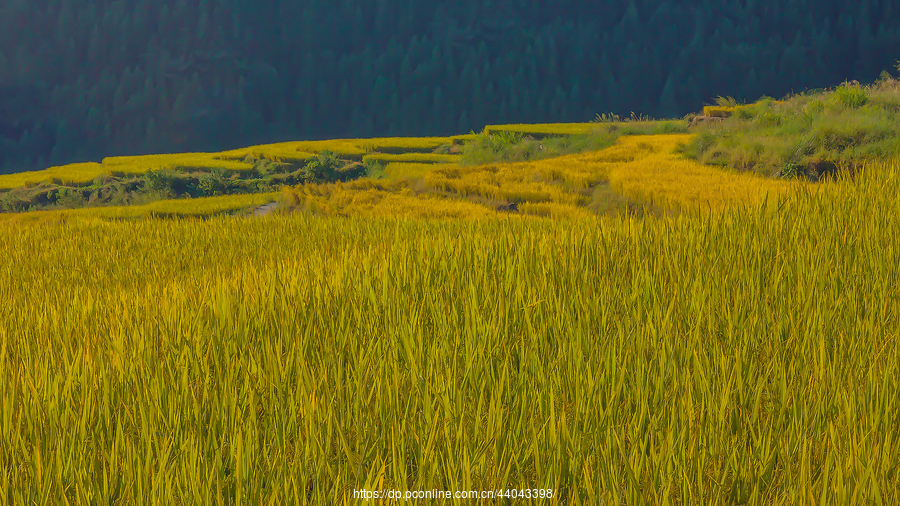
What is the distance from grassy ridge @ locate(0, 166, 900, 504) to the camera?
3.54 ft

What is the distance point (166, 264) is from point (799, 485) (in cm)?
515

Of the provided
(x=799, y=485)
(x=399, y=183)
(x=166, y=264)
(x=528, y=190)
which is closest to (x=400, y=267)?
(x=799, y=485)

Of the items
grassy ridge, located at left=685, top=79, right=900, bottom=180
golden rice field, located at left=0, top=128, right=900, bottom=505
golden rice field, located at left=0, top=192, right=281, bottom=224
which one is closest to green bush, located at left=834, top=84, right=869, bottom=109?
grassy ridge, located at left=685, top=79, right=900, bottom=180

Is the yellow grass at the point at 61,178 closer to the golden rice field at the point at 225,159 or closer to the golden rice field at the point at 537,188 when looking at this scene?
the golden rice field at the point at 225,159

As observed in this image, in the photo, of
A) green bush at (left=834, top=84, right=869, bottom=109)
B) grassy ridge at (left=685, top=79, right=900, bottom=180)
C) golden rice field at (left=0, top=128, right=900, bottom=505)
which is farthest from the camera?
green bush at (left=834, top=84, right=869, bottom=109)

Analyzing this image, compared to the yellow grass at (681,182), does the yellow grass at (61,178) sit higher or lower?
higher

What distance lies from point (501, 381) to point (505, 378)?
4.8 inches

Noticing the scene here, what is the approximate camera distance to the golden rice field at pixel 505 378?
1.08 meters

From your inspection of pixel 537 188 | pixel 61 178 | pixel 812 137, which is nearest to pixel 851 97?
pixel 812 137

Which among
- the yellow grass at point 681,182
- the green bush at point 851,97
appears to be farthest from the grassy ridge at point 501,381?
the green bush at point 851,97

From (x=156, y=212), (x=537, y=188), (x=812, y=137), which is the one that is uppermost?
(x=812, y=137)

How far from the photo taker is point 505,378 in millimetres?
1445

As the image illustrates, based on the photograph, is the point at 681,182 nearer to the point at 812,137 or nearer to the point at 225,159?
the point at 812,137

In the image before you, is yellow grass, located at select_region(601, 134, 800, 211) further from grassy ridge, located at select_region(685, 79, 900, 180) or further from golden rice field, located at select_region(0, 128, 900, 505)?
golden rice field, located at select_region(0, 128, 900, 505)
